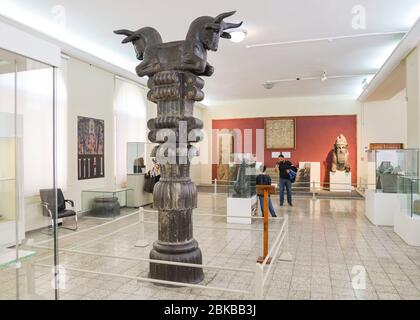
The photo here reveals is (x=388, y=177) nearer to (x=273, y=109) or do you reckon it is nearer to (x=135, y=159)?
(x=135, y=159)

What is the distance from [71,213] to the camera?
5.71 metres

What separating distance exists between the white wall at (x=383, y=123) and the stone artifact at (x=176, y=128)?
10.2 metres

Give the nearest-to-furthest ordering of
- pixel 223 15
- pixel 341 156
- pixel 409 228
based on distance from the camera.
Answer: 1. pixel 223 15
2. pixel 409 228
3. pixel 341 156

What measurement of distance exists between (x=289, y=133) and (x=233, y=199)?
7.33 m

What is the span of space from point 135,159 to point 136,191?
1.00m

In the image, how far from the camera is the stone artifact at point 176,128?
10.5 ft

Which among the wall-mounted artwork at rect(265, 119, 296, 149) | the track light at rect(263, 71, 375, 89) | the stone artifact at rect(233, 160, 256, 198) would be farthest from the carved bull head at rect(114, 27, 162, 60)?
the wall-mounted artwork at rect(265, 119, 296, 149)

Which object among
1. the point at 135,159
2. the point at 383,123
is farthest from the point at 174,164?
Answer: the point at 383,123

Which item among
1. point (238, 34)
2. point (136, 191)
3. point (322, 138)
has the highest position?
point (238, 34)

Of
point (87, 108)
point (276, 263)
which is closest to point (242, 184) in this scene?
point (276, 263)

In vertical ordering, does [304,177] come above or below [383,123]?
below

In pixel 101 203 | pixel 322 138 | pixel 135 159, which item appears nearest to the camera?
pixel 101 203

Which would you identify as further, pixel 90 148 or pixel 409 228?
pixel 90 148

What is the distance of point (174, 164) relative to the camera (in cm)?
327
